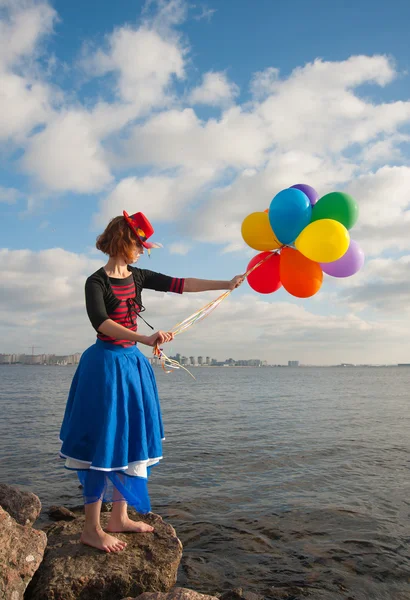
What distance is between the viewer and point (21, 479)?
26.2 ft

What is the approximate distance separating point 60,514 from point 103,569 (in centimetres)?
234

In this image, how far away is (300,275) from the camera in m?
5.04

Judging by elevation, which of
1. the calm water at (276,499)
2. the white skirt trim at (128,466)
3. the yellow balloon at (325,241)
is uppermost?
the yellow balloon at (325,241)

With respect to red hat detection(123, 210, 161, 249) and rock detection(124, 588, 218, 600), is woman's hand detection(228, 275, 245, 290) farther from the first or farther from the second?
rock detection(124, 588, 218, 600)

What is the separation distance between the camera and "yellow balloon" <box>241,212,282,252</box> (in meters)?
5.34

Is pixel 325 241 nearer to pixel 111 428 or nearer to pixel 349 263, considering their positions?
pixel 349 263

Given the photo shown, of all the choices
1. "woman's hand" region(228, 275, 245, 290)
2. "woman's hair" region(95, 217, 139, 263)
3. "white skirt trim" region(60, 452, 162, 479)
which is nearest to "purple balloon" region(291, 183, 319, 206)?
"woman's hand" region(228, 275, 245, 290)

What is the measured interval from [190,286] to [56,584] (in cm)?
273

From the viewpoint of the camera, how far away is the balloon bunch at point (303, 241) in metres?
4.68

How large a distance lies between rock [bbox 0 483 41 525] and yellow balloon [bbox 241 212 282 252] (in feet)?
12.8

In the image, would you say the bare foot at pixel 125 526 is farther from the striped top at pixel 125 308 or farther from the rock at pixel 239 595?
the striped top at pixel 125 308

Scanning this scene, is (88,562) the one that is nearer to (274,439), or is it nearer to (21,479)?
(21,479)

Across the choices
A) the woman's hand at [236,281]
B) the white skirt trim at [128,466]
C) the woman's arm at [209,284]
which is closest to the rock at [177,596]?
the white skirt trim at [128,466]

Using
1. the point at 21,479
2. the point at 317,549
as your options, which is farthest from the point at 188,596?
the point at 21,479
